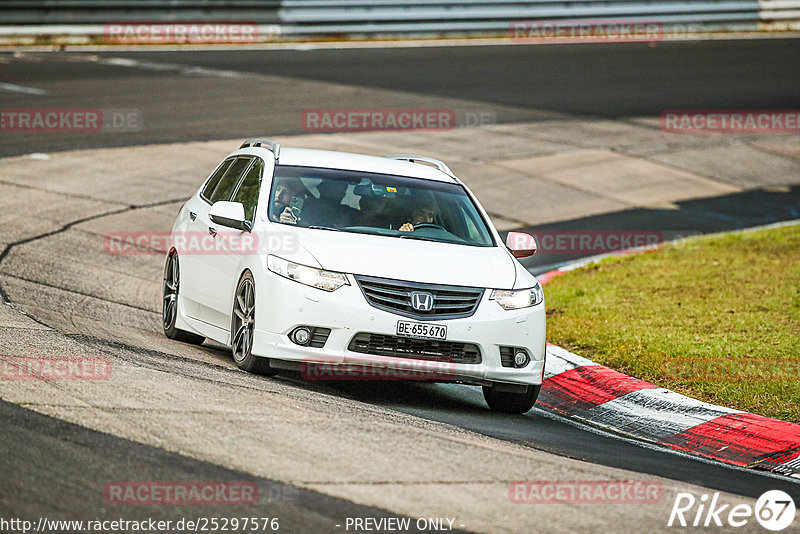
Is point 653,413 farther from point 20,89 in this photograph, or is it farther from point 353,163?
point 20,89

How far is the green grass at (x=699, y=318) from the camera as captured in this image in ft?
31.4

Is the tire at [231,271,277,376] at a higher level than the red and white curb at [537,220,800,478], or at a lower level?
higher

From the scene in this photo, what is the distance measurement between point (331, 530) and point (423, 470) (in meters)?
1.01

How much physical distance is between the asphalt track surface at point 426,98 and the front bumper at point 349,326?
0.37 meters

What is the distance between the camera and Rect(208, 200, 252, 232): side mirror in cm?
901

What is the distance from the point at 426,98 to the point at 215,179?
50.9ft

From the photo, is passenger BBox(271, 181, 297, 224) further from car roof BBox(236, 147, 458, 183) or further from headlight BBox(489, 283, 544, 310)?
headlight BBox(489, 283, 544, 310)

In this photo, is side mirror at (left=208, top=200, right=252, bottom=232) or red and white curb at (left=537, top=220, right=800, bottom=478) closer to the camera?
red and white curb at (left=537, top=220, right=800, bottom=478)

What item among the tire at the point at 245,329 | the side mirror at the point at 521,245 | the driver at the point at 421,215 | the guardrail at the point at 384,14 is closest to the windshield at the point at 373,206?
the driver at the point at 421,215

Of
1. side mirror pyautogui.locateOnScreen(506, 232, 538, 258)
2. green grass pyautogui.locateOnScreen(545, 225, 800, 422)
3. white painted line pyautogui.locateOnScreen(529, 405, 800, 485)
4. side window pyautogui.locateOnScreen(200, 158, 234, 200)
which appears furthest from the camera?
side window pyautogui.locateOnScreen(200, 158, 234, 200)

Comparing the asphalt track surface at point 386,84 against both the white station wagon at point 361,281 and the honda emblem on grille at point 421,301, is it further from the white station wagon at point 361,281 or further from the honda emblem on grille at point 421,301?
the honda emblem on grille at point 421,301

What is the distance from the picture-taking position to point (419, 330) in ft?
26.7

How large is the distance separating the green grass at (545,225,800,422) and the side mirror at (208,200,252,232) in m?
3.27

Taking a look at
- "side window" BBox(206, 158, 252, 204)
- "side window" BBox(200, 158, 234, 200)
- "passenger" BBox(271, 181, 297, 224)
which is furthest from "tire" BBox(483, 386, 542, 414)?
"side window" BBox(200, 158, 234, 200)
